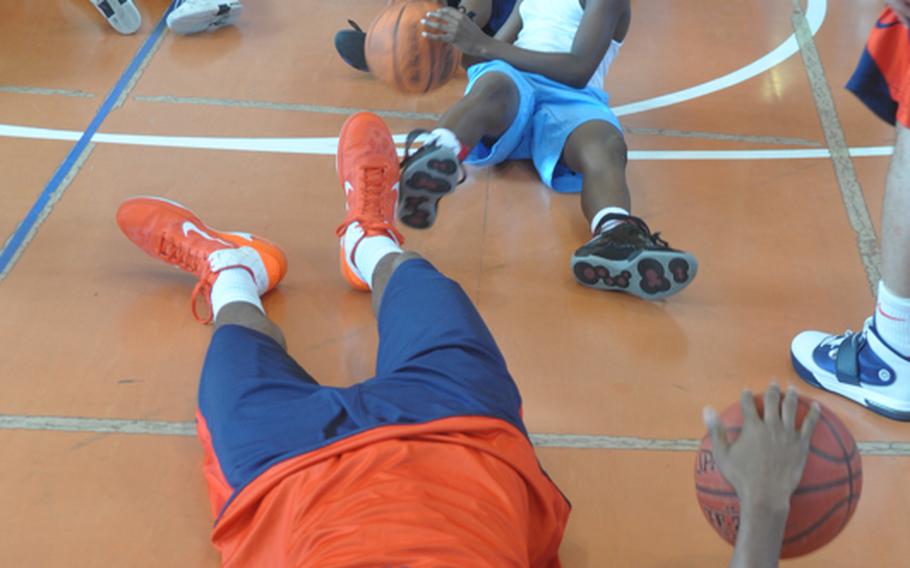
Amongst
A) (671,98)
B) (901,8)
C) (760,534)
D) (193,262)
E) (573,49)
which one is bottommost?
(671,98)

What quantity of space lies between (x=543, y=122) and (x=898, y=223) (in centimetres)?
140

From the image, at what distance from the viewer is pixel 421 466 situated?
1.67 m

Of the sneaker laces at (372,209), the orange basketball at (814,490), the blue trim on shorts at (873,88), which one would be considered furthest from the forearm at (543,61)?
the orange basketball at (814,490)

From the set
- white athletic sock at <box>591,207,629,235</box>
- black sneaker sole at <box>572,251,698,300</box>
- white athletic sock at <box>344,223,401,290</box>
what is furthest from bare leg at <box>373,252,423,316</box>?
white athletic sock at <box>591,207,629,235</box>

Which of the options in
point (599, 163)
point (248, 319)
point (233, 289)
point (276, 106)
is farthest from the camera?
point (276, 106)

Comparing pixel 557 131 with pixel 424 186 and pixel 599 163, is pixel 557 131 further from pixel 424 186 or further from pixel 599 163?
Result: pixel 424 186

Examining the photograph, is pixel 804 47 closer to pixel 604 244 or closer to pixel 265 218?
pixel 604 244

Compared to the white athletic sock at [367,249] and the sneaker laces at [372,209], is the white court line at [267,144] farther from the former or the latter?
the white athletic sock at [367,249]

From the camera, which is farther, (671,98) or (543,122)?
(671,98)

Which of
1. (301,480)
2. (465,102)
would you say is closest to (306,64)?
(465,102)

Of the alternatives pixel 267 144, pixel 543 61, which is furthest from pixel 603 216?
pixel 267 144

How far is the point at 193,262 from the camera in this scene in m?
2.70

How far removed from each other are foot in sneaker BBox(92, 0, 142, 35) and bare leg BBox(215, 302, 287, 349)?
220 centimetres

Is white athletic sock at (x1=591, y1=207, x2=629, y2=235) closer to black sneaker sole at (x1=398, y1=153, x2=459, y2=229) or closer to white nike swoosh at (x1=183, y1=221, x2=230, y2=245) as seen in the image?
black sneaker sole at (x1=398, y1=153, x2=459, y2=229)
